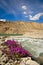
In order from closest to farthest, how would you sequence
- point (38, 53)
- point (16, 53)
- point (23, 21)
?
point (16, 53), point (38, 53), point (23, 21)

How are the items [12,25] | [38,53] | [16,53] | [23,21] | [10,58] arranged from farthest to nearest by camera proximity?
[23,21], [12,25], [38,53], [16,53], [10,58]

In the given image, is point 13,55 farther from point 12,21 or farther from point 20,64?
point 12,21

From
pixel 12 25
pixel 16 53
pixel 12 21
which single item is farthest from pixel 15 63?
pixel 12 21

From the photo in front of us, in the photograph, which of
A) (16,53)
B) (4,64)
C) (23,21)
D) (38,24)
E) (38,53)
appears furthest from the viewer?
(38,24)

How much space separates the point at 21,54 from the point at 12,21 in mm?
103336

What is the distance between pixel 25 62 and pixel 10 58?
0.94 meters

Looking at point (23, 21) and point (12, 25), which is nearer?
point (12, 25)

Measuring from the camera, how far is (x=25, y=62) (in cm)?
778

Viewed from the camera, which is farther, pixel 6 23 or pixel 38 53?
pixel 6 23

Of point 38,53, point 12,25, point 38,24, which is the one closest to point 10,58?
point 38,53

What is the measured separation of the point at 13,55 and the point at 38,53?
2208 mm

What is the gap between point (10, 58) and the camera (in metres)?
8.34

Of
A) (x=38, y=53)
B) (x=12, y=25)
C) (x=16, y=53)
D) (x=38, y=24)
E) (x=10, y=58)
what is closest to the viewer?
(x=10, y=58)

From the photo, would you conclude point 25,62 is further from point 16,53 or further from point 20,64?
point 16,53
